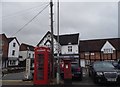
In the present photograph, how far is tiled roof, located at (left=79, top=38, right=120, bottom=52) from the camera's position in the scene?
188 ft

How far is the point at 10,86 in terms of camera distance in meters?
13.8

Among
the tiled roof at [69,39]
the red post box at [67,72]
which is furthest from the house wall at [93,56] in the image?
the red post box at [67,72]

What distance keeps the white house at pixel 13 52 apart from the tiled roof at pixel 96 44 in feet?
59.0

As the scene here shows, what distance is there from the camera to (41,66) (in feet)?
48.3

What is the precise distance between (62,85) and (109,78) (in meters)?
2.94

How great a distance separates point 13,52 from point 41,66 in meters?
49.0

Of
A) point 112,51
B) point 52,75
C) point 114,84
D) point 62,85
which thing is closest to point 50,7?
point 52,75

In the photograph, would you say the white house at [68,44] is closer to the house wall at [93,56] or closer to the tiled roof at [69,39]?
the tiled roof at [69,39]

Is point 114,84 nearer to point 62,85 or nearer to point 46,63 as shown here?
point 62,85

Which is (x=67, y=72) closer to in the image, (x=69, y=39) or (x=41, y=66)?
(x=41, y=66)

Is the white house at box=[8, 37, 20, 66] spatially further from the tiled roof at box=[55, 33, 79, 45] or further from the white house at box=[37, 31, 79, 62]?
the tiled roof at box=[55, 33, 79, 45]

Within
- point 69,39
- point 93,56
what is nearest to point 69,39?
point 69,39

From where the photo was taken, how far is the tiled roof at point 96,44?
5738 cm

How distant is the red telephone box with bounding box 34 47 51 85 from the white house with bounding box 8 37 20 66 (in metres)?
46.7
